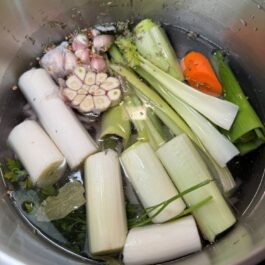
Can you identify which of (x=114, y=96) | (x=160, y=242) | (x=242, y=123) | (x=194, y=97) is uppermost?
(x=114, y=96)

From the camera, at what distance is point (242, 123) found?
4.22ft

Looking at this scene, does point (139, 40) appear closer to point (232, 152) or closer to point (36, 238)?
point (232, 152)

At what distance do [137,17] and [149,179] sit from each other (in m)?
0.65

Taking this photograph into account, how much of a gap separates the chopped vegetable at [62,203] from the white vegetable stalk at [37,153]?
0.15ft

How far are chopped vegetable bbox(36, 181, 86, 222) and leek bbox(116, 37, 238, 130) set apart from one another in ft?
1.24

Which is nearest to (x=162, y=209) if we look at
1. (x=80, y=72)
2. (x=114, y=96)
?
(x=114, y=96)

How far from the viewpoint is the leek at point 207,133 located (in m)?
1.27

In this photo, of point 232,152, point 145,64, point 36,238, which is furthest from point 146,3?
point 36,238

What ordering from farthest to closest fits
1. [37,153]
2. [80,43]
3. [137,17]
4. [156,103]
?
[137,17] → [80,43] → [156,103] → [37,153]

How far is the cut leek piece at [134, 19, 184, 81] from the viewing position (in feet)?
4.60

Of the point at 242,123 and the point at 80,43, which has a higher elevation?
the point at 80,43

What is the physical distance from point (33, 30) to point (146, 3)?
1.26ft

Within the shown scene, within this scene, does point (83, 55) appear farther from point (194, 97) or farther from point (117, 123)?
point (194, 97)

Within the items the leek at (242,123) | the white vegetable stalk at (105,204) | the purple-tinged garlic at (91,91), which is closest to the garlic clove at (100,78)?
the purple-tinged garlic at (91,91)
